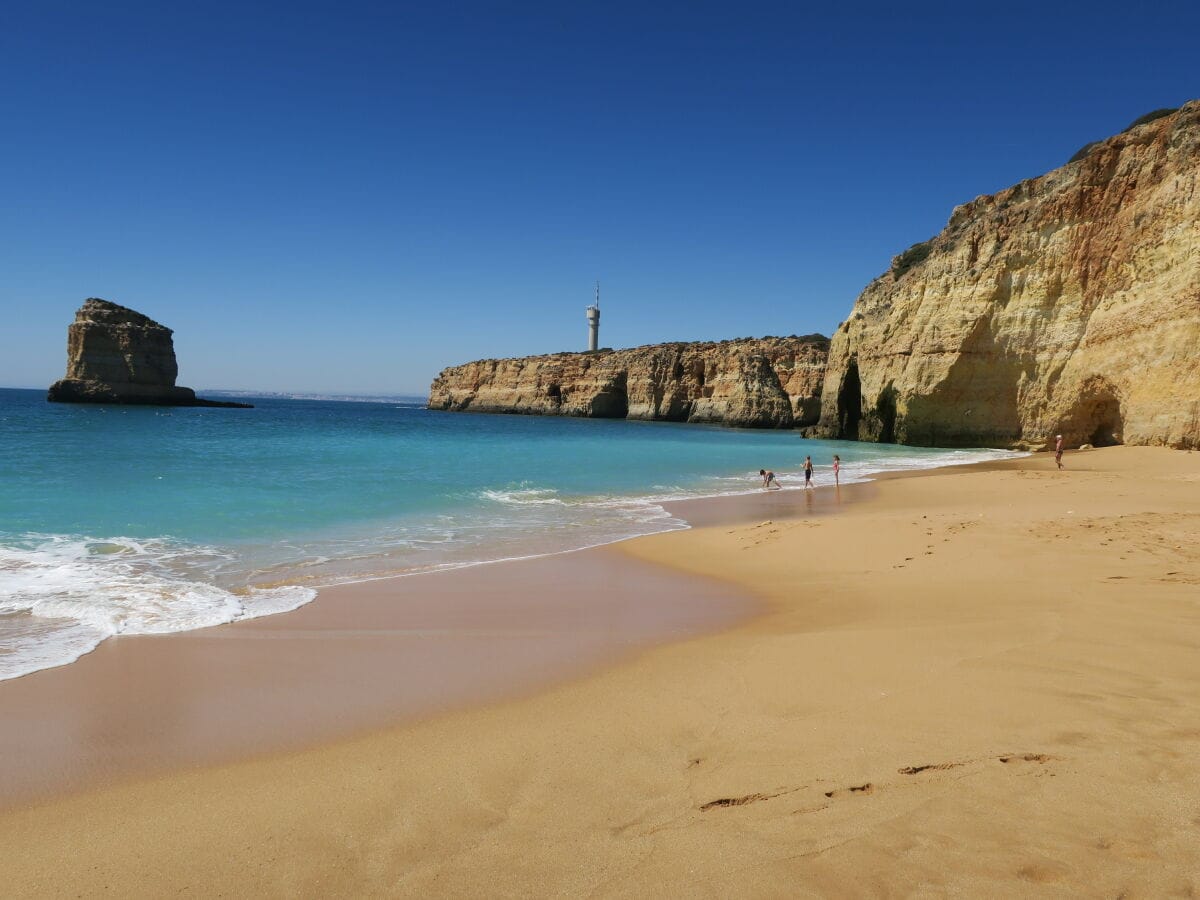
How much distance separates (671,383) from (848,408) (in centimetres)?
3783

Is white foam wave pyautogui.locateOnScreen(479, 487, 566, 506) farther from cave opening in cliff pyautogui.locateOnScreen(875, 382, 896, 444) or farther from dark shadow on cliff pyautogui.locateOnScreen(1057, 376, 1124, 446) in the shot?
cave opening in cliff pyautogui.locateOnScreen(875, 382, 896, 444)

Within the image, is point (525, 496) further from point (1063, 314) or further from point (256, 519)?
point (1063, 314)

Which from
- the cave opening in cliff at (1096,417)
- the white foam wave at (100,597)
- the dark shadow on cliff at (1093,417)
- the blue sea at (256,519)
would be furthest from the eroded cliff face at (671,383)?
the white foam wave at (100,597)

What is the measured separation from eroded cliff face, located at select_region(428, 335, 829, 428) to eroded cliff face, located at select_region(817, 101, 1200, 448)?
30755 millimetres

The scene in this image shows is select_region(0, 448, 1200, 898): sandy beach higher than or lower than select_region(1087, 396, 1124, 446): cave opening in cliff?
lower

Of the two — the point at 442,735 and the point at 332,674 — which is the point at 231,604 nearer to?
the point at 332,674

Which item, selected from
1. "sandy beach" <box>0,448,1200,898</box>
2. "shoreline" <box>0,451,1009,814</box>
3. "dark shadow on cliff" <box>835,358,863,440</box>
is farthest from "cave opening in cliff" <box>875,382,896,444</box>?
"shoreline" <box>0,451,1009,814</box>

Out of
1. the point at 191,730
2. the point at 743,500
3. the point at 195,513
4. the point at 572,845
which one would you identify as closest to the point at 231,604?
the point at 191,730

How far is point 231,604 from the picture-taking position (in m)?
6.69

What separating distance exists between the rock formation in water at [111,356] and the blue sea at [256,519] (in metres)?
54.3

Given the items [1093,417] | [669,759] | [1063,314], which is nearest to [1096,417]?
[1093,417]

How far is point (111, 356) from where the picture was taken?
72.7 meters

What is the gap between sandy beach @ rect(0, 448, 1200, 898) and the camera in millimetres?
2453

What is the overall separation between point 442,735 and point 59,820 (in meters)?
1.67
